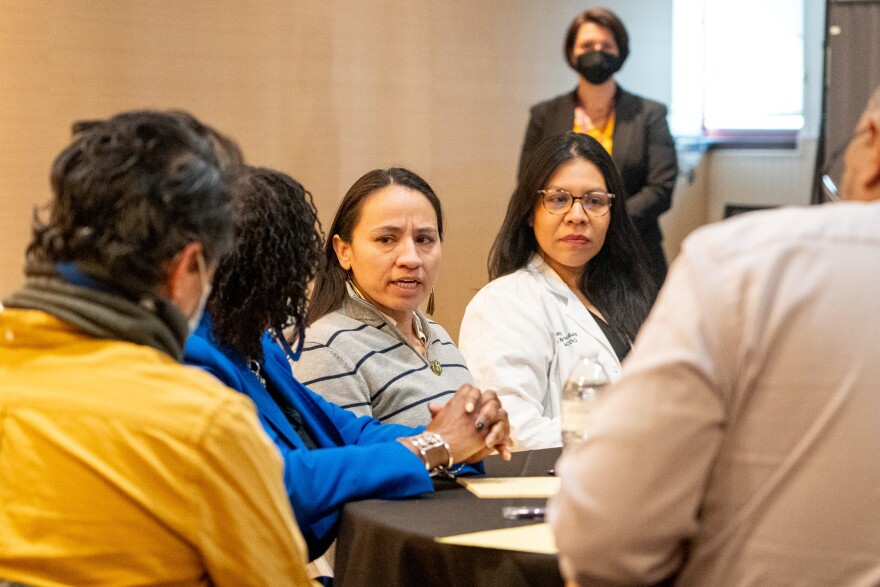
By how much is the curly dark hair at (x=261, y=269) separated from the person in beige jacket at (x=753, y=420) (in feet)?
3.09

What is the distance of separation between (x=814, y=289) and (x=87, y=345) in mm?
828

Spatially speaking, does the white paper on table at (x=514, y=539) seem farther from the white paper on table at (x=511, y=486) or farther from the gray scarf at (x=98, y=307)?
the gray scarf at (x=98, y=307)

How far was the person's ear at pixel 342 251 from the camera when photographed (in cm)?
273

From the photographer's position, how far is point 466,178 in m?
5.62

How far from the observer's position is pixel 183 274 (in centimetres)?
137

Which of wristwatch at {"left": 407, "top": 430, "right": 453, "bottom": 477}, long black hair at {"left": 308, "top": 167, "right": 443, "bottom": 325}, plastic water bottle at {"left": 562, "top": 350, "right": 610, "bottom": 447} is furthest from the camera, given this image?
long black hair at {"left": 308, "top": 167, "right": 443, "bottom": 325}

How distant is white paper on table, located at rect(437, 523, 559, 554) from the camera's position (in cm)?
160

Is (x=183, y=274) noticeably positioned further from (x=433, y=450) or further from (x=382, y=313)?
(x=382, y=313)

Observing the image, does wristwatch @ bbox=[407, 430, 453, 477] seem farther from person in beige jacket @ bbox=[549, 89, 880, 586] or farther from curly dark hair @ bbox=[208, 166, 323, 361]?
person in beige jacket @ bbox=[549, 89, 880, 586]

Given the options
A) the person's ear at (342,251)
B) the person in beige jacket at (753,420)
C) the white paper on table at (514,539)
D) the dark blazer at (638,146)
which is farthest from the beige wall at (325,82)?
the person in beige jacket at (753,420)

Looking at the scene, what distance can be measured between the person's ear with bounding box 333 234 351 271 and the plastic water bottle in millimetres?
628

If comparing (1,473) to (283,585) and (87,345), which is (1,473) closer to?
(87,345)

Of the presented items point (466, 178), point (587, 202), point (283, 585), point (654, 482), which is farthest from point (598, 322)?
point (466, 178)

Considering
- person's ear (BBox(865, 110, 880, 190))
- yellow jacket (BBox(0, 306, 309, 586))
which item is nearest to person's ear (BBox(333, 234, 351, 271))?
yellow jacket (BBox(0, 306, 309, 586))
